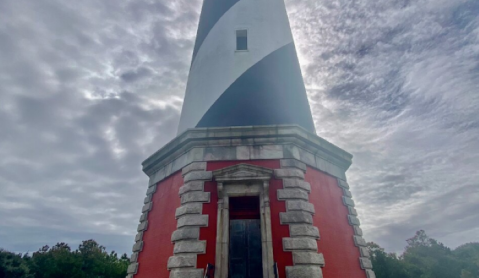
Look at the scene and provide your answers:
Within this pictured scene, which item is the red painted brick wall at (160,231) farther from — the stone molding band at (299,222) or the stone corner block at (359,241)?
the stone corner block at (359,241)

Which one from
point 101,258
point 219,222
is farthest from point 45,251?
point 219,222

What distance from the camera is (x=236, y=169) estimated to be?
641 cm

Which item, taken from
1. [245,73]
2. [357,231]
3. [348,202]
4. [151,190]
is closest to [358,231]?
[357,231]

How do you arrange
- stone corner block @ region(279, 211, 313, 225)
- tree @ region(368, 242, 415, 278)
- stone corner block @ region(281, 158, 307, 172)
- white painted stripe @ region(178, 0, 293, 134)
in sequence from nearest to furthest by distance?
stone corner block @ region(279, 211, 313, 225)
stone corner block @ region(281, 158, 307, 172)
white painted stripe @ region(178, 0, 293, 134)
tree @ region(368, 242, 415, 278)

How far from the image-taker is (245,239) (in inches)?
251

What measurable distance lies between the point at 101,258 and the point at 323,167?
30.3 m

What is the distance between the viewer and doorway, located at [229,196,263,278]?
6.16 m

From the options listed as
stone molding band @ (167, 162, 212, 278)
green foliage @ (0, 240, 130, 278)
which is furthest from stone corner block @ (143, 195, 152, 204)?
green foliage @ (0, 240, 130, 278)

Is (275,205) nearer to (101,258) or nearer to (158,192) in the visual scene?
(158,192)

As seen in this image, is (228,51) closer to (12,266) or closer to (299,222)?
(299,222)

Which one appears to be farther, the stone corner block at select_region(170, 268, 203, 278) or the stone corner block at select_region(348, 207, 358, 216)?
the stone corner block at select_region(348, 207, 358, 216)

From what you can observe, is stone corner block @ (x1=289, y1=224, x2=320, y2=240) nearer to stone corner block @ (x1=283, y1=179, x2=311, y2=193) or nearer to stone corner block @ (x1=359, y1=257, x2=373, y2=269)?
stone corner block @ (x1=283, y1=179, x2=311, y2=193)

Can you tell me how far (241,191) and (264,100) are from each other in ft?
9.19

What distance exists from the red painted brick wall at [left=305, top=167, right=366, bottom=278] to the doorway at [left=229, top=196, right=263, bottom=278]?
4.27ft
